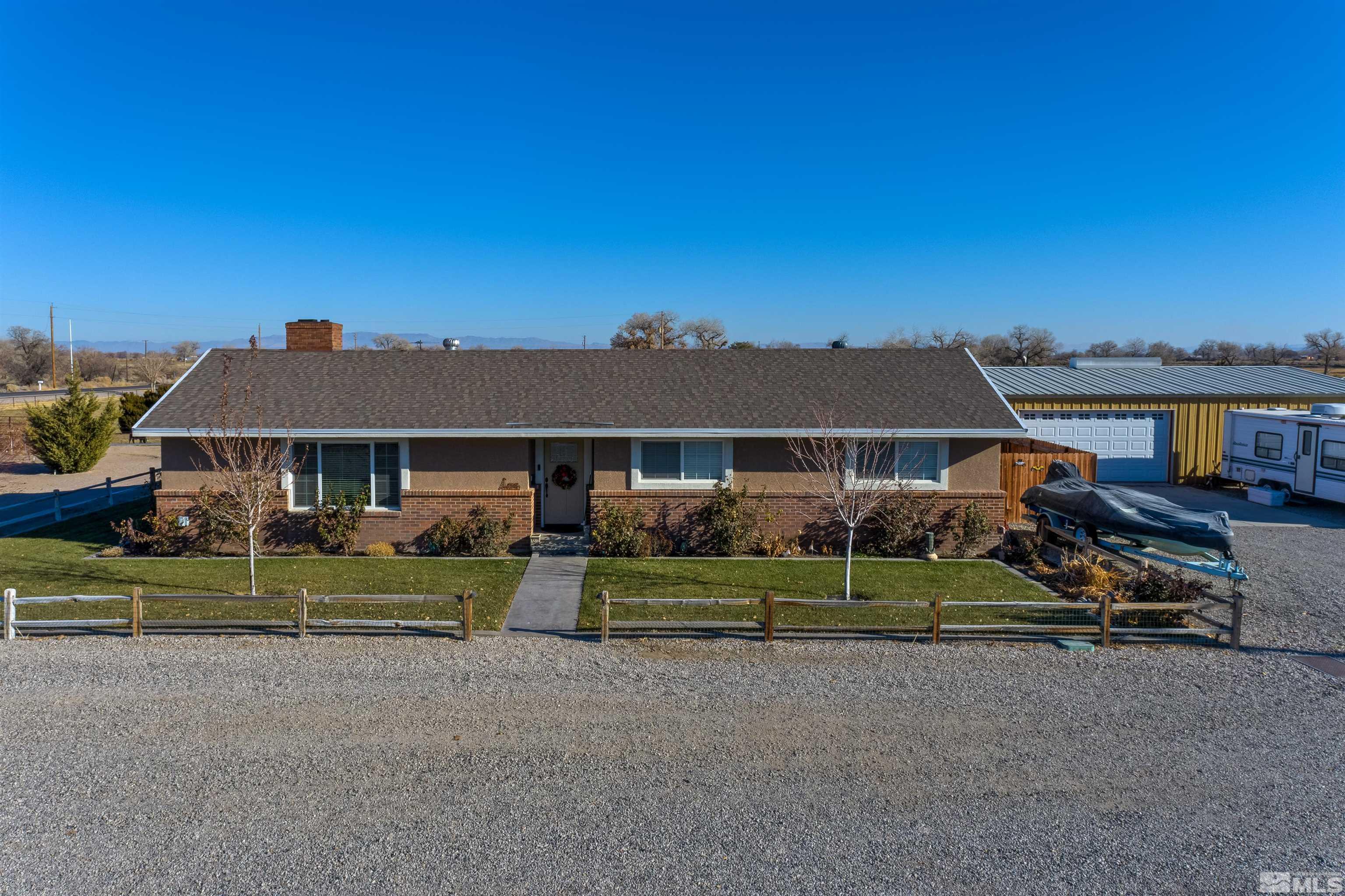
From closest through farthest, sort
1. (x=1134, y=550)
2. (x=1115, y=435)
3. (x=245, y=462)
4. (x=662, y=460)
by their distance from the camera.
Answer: (x=1134, y=550) < (x=245, y=462) < (x=662, y=460) < (x=1115, y=435)

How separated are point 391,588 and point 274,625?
222 cm

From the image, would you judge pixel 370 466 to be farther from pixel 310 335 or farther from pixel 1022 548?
pixel 1022 548

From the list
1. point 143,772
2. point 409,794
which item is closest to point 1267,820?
point 409,794

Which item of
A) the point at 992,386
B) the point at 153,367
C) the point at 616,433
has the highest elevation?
the point at 153,367

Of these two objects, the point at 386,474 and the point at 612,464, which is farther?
the point at 612,464

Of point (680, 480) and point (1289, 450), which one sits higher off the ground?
point (1289, 450)

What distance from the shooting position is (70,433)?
27.3 metres

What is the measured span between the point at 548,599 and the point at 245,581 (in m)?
5.14

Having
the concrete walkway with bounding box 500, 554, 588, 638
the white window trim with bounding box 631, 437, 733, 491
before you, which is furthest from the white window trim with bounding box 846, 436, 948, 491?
the concrete walkway with bounding box 500, 554, 588, 638

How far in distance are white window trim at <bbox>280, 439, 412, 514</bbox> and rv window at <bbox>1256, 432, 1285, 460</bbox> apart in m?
22.7

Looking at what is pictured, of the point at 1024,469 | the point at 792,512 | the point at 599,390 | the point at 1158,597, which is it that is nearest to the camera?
the point at 1158,597

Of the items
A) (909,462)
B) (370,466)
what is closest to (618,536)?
(370,466)

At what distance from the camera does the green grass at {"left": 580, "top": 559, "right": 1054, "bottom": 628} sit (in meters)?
11.7

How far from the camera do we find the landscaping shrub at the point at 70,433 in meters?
27.3
